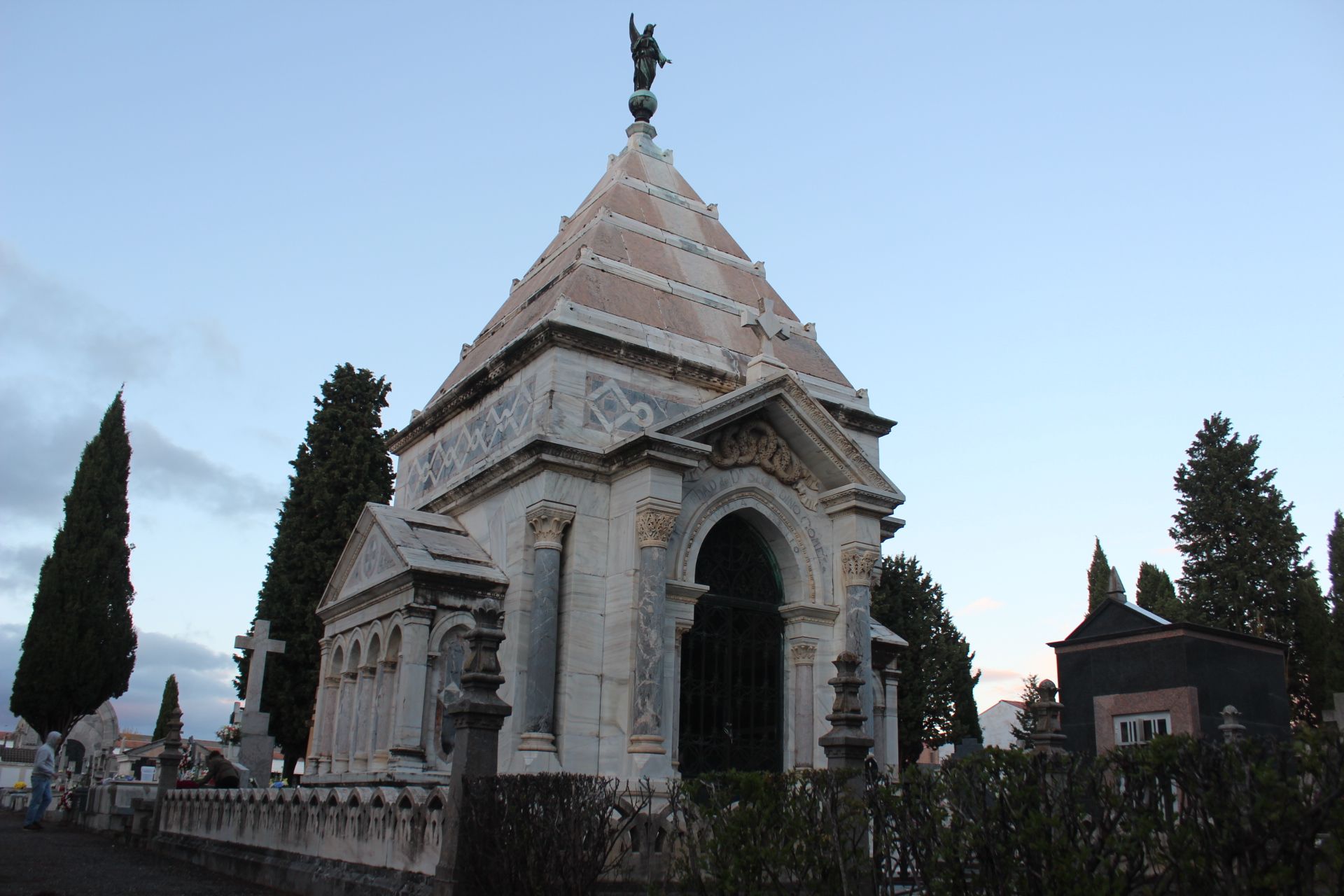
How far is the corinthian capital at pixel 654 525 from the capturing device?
14820 millimetres

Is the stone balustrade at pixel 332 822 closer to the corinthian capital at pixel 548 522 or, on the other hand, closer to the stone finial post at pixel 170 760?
the stone finial post at pixel 170 760

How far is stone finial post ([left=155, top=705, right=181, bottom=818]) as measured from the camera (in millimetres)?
20406

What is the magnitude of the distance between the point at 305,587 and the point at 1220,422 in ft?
121

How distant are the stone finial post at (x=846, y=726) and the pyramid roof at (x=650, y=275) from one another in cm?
794

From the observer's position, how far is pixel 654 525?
585 inches

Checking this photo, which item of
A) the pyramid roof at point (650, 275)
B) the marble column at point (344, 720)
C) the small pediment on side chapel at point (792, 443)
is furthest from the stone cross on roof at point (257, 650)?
the small pediment on side chapel at point (792, 443)

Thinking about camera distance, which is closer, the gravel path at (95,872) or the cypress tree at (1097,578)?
the gravel path at (95,872)

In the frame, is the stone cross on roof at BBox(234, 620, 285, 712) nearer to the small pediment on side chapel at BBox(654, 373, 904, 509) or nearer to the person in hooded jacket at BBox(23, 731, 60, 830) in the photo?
the person in hooded jacket at BBox(23, 731, 60, 830)

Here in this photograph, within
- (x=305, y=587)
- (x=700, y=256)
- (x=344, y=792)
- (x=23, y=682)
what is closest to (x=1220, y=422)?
(x=700, y=256)

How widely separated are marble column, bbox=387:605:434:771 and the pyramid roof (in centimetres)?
463

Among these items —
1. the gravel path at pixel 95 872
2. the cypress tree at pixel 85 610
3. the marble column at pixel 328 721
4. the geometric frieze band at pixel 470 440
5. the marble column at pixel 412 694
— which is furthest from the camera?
the cypress tree at pixel 85 610

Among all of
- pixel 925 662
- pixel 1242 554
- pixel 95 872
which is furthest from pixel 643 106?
pixel 1242 554

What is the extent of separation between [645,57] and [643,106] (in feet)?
4.88

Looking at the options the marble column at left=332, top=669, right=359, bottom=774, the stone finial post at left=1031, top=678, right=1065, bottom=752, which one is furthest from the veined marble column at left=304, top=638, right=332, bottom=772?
the stone finial post at left=1031, top=678, right=1065, bottom=752
